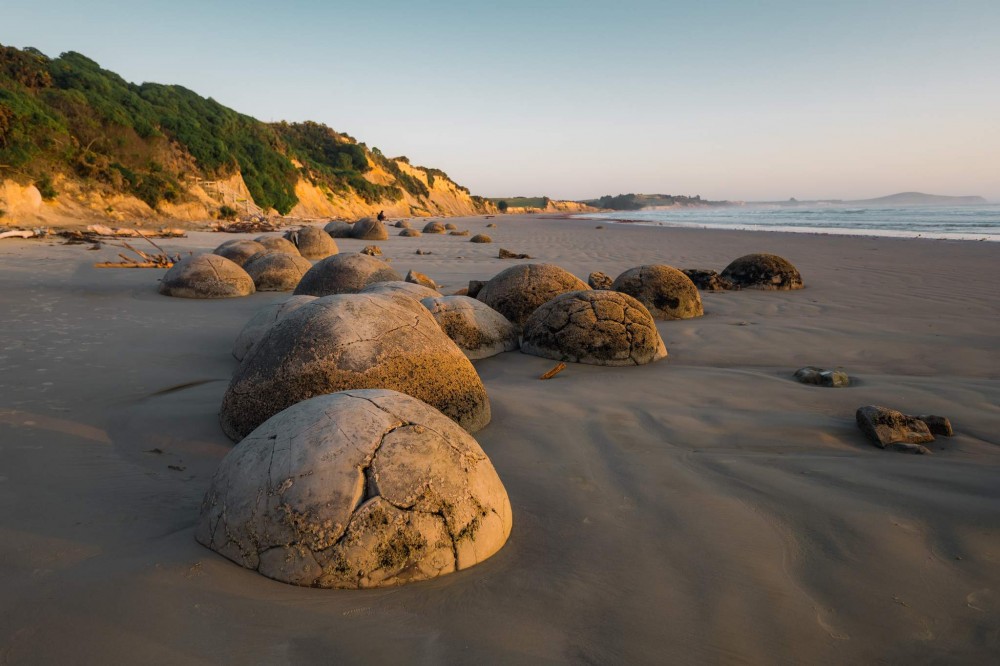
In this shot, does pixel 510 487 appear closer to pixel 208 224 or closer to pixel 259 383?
pixel 259 383

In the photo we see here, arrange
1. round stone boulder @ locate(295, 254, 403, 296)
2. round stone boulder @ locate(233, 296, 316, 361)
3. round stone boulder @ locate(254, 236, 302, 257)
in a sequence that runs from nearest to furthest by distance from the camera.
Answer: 1. round stone boulder @ locate(233, 296, 316, 361)
2. round stone boulder @ locate(295, 254, 403, 296)
3. round stone boulder @ locate(254, 236, 302, 257)

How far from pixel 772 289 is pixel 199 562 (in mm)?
9442

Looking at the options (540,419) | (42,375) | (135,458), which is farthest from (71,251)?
(540,419)

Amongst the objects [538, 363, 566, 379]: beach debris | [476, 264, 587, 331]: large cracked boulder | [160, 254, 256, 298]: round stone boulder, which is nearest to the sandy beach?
[538, 363, 566, 379]: beach debris

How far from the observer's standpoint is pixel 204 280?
8.10m

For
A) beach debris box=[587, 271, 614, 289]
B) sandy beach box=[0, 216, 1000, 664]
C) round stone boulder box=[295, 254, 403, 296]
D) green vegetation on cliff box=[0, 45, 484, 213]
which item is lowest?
sandy beach box=[0, 216, 1000, 664]

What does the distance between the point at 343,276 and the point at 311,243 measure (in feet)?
23.3

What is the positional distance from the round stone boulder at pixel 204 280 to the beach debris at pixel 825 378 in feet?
23.9

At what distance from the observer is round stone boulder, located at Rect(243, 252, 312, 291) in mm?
9008

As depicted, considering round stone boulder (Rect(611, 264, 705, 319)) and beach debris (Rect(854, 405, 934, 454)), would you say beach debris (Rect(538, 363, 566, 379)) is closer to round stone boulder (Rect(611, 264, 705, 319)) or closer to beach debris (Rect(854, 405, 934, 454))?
beach debris (Rect(854, 405, 934, 454))

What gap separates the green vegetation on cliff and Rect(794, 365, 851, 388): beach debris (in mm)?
19762

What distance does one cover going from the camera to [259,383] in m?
3.23

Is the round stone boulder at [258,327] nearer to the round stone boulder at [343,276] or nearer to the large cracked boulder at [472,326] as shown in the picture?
the large cracked boulder at [472,326]

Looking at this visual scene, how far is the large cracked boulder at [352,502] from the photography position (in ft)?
6.66
